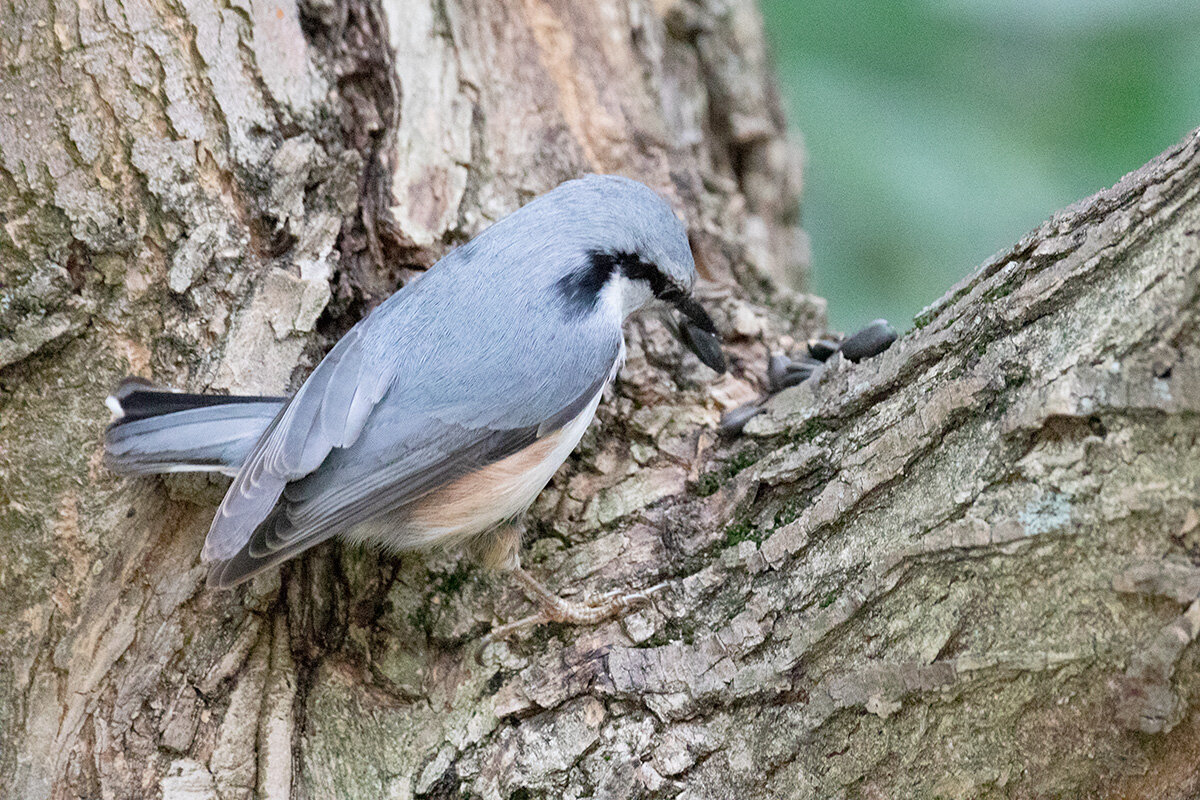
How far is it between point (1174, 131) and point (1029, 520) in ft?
6.25

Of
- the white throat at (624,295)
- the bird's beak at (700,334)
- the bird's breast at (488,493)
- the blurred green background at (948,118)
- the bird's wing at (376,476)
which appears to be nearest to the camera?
the bird's wing at (376,476)

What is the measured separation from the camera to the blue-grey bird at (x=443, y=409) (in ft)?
5.63

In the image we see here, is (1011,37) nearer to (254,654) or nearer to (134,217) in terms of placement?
(134,217)

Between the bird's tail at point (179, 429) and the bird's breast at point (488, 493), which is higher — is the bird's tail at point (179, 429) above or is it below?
above

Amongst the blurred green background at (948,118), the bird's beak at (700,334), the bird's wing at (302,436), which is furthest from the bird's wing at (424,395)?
the blurred green background at (948,118)

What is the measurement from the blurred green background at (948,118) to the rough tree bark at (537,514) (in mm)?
1093

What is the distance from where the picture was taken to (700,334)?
7.40 feet

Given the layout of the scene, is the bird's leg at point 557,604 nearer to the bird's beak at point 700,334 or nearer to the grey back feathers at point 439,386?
the grey back feathers at point 439,386

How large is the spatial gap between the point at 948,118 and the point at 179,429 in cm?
252

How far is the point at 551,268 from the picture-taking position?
1987 mm

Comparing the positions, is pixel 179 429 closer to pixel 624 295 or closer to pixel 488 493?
pixel 488 493

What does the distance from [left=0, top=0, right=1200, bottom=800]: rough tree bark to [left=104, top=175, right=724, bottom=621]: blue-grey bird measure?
102 millimetres

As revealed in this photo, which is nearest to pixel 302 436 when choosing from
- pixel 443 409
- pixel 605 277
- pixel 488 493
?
pixel 443 409

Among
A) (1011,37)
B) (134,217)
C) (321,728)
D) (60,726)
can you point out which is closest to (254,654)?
(321,728)
